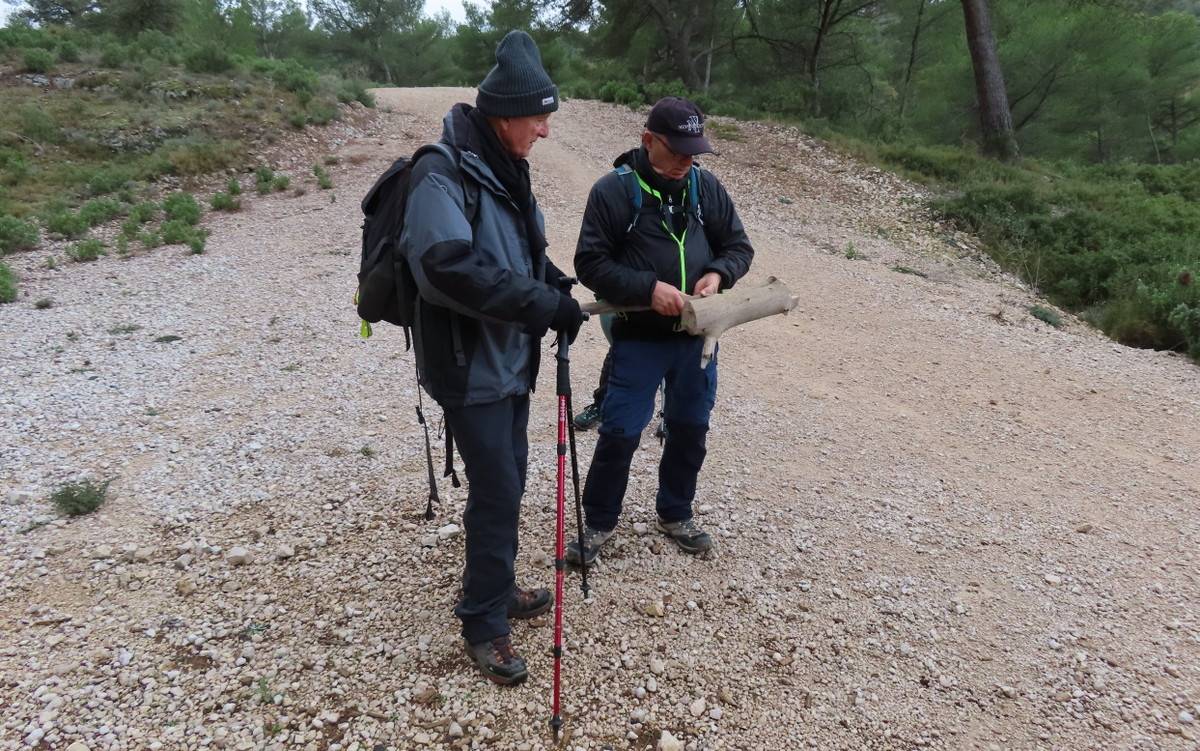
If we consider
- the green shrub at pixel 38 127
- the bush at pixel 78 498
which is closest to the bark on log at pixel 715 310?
the bush at pixel 78 498

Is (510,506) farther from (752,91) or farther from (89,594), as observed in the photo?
(752,91)

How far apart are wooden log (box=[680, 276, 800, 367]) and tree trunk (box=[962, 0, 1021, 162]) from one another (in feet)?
47.4

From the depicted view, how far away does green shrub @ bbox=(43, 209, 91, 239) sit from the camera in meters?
9.48

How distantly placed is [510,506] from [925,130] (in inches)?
1021

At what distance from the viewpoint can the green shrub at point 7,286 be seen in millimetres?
7430

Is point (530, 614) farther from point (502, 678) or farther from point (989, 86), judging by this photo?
point (989, 86)

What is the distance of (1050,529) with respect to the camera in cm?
403

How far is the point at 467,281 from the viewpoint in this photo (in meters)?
2.26


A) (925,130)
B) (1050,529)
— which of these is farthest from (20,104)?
(925,130)

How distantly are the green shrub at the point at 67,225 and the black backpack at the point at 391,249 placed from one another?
953 centimetres

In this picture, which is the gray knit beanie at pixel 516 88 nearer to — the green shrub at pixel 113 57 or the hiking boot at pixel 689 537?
the hiking boot at pixel 689 537

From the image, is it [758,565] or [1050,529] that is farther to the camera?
[1050,529]

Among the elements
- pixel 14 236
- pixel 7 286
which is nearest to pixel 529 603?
pixel 7 286

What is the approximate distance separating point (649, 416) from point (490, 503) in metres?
0.97
